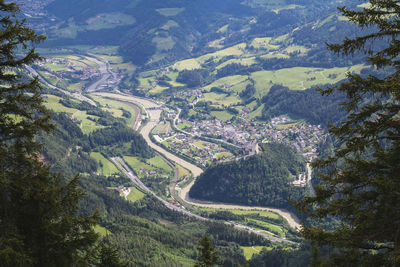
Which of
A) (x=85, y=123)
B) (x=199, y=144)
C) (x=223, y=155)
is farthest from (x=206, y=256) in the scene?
(x=85, y=123)

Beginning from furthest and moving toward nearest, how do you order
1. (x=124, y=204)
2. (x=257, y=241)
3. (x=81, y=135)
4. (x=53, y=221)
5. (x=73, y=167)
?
(x=81, y=135), (x=73, y=167), (x=124, y=204), (x=257, y=241), (x=53, y=221)

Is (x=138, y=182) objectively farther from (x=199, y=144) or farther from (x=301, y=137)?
(x=301, y=137)

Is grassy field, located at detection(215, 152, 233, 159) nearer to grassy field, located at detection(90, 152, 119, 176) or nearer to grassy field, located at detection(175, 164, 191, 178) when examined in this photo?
grassy field, located at detection(175, 164, 191, 178)

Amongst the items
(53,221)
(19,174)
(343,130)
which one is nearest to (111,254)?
(53,221)

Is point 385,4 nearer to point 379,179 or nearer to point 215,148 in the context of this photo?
point 379,179

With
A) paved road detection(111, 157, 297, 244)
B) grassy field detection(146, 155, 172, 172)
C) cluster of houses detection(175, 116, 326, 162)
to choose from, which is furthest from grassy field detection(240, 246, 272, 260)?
cluster of houses detection(175, 116, 326, 162)
